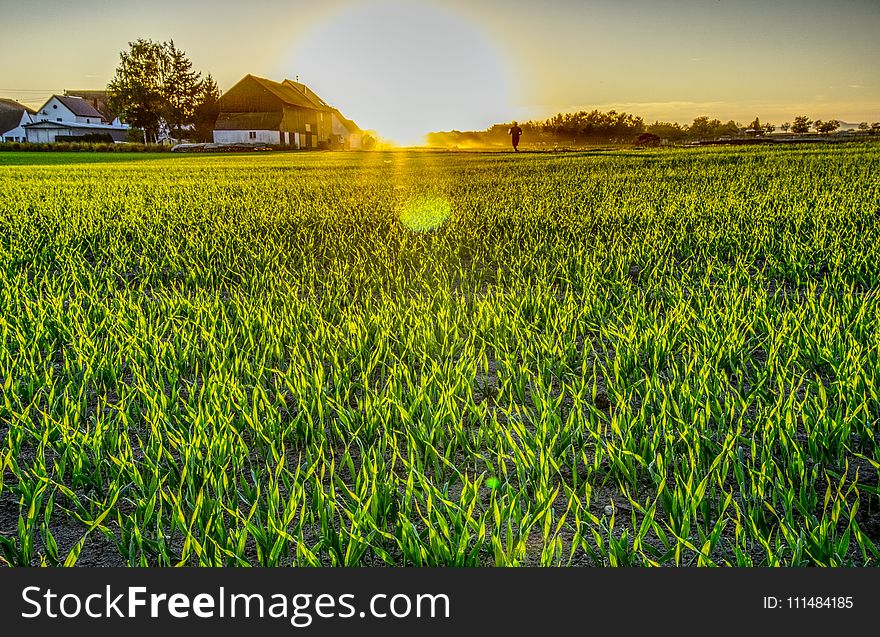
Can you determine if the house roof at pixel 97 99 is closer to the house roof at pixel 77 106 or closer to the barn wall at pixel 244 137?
the house roof at pixel 77 106

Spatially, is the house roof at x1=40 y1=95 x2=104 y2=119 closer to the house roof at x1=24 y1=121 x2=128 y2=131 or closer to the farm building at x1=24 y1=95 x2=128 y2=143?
the farm building at x1=24 y1=95 x2=128 y2=143

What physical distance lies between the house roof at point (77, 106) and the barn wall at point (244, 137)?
27.6 m

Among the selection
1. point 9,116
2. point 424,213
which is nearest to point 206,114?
point 9,116

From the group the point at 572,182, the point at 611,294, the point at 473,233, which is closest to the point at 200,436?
the point at 611,294

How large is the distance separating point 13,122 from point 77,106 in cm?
658

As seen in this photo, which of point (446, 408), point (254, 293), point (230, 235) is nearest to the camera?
point (446, 408)

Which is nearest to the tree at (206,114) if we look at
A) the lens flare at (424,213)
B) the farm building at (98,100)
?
the farm building at (98,100)

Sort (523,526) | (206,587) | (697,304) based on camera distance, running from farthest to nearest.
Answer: (697,304) → (523,526) → (206,587)

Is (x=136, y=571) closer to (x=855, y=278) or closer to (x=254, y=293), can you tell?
(x=254, y=293)

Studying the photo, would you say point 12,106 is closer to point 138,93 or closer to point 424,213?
point 138,93

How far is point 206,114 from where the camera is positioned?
63.8m

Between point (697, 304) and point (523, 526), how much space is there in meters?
2.41

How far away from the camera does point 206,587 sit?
1.41 metres

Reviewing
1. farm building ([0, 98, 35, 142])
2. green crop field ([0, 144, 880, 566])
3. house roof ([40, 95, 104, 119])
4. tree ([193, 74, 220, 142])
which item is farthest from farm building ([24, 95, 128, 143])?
A: green crop field ([0, 144, 880, 566])
